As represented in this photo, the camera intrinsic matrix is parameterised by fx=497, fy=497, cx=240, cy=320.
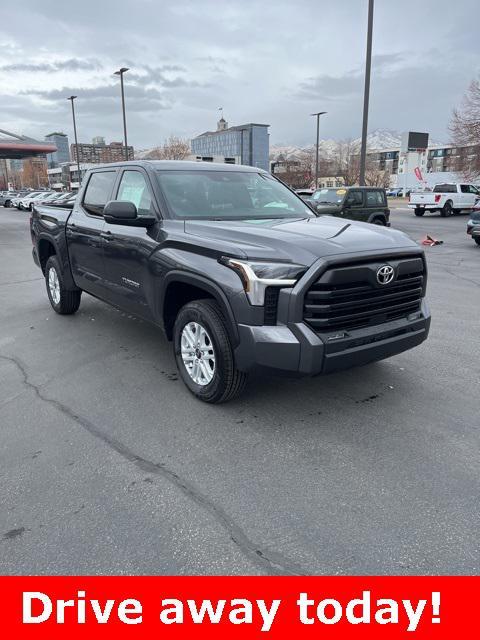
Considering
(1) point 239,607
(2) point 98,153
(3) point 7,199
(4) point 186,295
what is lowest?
(3) point 7,199

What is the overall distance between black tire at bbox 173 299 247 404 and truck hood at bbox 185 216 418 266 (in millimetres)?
477

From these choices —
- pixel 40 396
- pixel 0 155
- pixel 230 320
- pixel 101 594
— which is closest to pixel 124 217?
pixel 230 320

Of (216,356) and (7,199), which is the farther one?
(7,199)

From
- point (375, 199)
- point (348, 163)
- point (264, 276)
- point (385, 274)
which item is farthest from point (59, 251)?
point (348, 163)

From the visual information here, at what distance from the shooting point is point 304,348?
3199mm

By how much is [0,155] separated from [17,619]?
5108cm

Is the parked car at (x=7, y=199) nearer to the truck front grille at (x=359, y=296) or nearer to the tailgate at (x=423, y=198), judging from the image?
the tailgate at (x=423, y=198)

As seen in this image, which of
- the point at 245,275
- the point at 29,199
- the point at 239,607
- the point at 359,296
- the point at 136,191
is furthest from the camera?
the point at 29,199

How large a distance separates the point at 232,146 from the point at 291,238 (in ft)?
400

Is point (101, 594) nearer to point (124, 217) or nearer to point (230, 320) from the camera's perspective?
point (230, 320)

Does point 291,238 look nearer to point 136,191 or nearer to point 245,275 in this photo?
point 245,275

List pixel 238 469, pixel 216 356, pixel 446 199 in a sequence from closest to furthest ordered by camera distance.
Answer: pixel 238 469 < pixel 216 356 < pixel 446 199

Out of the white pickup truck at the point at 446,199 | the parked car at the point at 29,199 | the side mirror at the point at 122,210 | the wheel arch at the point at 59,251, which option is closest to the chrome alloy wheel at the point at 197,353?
the side mirror at the point at 122,210

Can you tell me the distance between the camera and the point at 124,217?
161 inches
